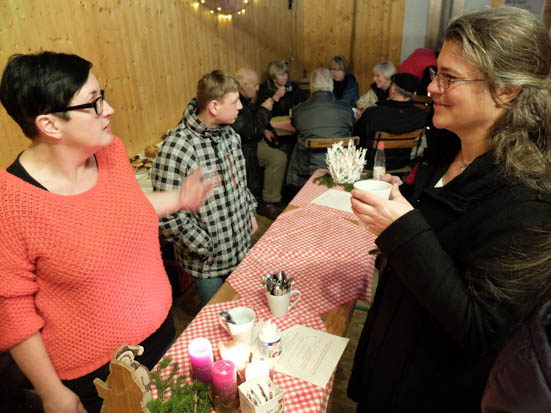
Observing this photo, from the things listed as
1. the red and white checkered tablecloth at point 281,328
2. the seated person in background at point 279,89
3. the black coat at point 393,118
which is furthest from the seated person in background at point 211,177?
the seated person in background at point 279,89

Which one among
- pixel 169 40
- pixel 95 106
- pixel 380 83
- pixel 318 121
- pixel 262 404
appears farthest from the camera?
pixel 380 83

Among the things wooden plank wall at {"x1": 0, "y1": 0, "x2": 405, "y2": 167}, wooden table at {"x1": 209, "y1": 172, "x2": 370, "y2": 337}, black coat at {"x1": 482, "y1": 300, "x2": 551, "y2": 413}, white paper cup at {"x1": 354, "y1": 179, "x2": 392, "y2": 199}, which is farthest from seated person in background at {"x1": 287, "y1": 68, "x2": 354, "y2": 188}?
black coat at {"x1": 482, "y1": 300, "x2": 551, "y2": 413}

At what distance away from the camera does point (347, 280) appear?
1.69m

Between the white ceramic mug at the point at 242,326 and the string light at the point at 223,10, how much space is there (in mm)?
4402

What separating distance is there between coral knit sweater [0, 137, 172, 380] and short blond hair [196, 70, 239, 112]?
0.81 metres

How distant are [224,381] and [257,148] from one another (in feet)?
12.4

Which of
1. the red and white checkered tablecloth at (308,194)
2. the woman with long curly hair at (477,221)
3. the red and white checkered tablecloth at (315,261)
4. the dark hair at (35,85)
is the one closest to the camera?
the woman with long curly hair at (477,221)

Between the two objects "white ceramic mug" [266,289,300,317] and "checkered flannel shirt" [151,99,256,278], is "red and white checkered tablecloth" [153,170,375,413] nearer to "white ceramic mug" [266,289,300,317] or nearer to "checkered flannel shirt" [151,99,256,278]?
"white ceramic mug" [266,289,300,317]

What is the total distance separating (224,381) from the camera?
1062 millimetres

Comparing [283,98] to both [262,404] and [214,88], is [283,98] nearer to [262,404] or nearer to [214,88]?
[214,88]

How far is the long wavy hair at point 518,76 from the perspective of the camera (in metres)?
0.88

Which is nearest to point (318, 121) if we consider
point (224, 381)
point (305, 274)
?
point (305, 274)

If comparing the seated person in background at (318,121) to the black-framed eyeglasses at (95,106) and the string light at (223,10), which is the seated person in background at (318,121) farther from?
the black-framed eyeglasses at (95,106)

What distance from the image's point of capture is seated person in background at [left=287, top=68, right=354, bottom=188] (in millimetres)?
3980
